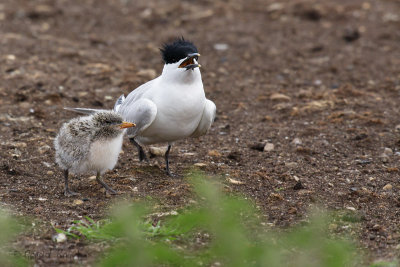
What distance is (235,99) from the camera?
340 inches

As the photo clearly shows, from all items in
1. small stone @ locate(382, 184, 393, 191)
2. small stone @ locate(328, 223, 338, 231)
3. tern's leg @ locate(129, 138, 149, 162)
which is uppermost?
tern's leg @ locate(129, 138, 149, 162)

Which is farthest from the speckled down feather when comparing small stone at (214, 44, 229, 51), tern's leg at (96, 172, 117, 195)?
small stone at (214, 44, 229, 51)

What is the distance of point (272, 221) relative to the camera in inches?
Answer: 196

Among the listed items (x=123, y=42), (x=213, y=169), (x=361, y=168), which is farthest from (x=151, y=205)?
(x=123, y=42)

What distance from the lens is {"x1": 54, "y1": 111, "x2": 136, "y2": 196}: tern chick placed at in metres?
5.38

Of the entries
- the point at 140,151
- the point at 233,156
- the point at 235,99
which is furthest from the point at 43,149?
the point at 235,99

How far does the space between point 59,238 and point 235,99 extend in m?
4.57

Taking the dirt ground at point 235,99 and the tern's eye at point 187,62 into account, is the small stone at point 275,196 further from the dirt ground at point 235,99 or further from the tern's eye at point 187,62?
the tern's eye at point 187,62

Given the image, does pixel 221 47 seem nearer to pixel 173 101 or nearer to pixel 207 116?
pixel 207 116

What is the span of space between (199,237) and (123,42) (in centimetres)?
663

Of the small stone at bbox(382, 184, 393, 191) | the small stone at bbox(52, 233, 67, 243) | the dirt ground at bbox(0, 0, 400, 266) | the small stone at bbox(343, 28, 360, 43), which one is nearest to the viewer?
the small stone at bbox(52, 233, 67, 243)

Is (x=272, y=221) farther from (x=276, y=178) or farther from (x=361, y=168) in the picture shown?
(x=361, y=168)

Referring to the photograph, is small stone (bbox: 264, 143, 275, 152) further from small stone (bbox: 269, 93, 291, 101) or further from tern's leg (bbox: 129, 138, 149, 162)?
small stone (bbox: 269, 93, 291, 101)

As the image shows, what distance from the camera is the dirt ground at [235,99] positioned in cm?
537
